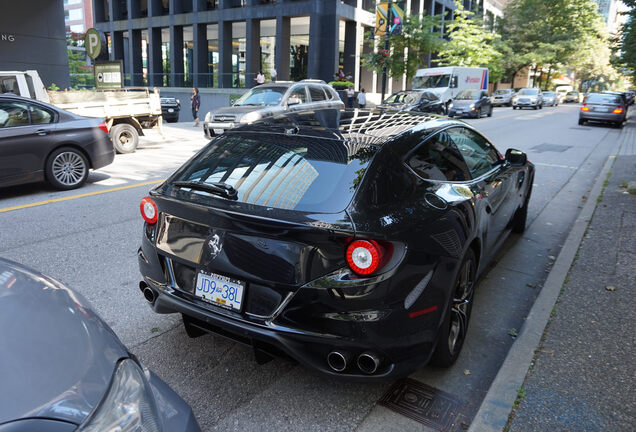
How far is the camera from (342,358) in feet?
8.59

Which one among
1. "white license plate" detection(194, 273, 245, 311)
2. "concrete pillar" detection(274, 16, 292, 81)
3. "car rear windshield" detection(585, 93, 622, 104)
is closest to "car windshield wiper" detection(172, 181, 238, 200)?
"white license plate" detection(194, 273, 245, 311)

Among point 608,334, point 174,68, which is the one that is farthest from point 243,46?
point 608,334

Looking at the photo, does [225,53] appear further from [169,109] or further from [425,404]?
[425,404]

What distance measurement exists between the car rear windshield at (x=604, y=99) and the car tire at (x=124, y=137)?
2220 cm

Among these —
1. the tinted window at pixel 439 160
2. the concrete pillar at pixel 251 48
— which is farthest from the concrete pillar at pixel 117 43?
the tinted window at pixel 439 160

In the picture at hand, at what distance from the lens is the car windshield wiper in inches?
117

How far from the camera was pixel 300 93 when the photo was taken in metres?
15.6

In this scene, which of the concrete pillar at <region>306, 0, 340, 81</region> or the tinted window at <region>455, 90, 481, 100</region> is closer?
the tinted window at <region>455, 90, 481, 100</region>

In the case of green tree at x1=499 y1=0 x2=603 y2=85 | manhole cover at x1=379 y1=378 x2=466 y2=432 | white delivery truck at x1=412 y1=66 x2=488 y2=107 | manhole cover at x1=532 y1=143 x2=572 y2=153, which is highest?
green tree at x1=499 y1=0 x2=603 y2=85

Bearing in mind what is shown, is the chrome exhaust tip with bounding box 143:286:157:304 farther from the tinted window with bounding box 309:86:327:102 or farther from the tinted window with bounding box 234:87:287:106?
the tinted window with bounding box 309:86:327:102

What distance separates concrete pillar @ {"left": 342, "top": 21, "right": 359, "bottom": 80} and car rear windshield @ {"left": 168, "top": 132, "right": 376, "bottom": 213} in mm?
32000

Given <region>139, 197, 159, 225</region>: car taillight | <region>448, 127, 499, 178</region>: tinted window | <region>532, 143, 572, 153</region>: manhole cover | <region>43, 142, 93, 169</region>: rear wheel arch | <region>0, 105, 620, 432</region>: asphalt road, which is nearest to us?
<region>0, 105, 620, 432</region>: asphalt road

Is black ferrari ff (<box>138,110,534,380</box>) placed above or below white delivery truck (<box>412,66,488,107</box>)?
below

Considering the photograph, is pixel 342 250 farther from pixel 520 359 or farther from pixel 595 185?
pixel 595 185
